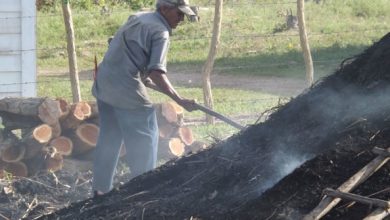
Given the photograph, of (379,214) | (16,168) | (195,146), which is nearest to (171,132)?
(195,146)

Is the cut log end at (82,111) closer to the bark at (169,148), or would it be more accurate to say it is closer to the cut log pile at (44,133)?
the cut log pile at (44,133)

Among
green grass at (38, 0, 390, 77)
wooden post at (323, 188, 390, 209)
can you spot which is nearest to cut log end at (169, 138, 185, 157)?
wooden post at (323, 188, 390, 209)

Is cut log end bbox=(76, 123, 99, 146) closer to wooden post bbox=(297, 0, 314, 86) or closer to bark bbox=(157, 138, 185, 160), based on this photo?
bark bbox=(157, 138, 185, 160)

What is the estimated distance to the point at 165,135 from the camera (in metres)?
8.97

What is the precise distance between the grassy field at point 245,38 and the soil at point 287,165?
7324mm

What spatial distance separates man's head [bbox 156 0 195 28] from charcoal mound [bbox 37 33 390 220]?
3.46 feet

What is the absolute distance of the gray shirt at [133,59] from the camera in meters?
6.66

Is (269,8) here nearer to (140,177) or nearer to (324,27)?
(324,27)

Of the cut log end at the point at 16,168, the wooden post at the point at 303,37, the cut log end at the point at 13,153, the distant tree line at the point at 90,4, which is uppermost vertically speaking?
the wooden post at the point at 303,37

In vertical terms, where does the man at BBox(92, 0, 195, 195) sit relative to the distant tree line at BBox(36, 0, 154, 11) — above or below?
above

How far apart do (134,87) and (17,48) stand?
520cm

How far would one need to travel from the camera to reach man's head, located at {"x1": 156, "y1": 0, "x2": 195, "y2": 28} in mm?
6684

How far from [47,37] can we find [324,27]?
568 cm

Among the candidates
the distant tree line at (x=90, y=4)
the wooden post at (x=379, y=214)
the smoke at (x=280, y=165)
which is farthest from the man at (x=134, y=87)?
the distant tree line at (x=90, y=4)
